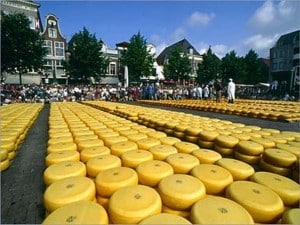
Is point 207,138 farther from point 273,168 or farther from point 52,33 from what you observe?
point 52,33

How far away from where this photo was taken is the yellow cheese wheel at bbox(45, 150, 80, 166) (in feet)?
11.3

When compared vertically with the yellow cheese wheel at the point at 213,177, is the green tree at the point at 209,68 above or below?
above

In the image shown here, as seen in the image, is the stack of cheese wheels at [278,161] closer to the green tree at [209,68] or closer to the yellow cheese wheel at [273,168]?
the yellow cheese wheel at [273,168]

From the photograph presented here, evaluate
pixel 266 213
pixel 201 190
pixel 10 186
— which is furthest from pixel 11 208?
pixel 266 213

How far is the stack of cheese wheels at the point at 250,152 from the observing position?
3902 millimetres

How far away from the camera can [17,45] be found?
2703cm

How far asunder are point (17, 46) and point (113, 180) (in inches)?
1176

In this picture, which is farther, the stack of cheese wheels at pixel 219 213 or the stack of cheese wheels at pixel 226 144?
the stack of cheese wheels at pixel 226 144

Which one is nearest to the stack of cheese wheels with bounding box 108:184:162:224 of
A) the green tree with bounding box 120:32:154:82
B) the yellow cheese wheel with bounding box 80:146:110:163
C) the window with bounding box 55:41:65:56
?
the yellow cheese wheel with bounding box 80:146:110:163

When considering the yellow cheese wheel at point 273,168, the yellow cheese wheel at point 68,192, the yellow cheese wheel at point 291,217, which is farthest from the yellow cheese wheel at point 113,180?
the yellow cheese wheel at point 273,168

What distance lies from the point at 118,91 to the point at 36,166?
21.8m

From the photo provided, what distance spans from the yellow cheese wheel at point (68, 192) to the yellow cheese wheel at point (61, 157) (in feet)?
2.62

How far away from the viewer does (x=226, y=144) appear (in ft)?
14.7

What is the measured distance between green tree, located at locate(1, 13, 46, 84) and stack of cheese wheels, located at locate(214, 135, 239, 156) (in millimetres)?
28421
